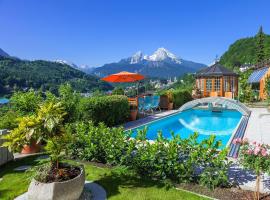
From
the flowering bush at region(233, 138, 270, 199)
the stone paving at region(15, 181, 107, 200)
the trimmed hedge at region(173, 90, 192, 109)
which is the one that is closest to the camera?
the flowering bush at region(233, 138, 270, 199)

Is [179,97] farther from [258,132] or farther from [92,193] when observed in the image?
[92,193]

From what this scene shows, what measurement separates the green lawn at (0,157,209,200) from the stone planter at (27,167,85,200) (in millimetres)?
430

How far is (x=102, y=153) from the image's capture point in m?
5.86

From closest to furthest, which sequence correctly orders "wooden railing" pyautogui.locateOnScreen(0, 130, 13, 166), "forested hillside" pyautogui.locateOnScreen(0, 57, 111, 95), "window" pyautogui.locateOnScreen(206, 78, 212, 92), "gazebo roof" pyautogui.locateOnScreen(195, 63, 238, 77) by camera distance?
"wooden railing" pyautogui.locateOnScreen(0, 130, 13, 166) < "gazebo roof" pyautogui.locateOnScreen(195, 63, 238, 77) < "window" pyautogui.locateOnScreen(206, 78, 212, 92) < "forested hillside" pyautogui.locateOnScreen(0, 57, 111, 95)

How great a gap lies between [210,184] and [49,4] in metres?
15.4

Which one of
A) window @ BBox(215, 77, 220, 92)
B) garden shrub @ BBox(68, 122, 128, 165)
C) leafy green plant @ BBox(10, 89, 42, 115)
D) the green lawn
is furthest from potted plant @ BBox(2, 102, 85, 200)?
window @ BBox(215, 77, 220, 92)

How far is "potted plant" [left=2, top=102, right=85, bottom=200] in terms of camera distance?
3.79m

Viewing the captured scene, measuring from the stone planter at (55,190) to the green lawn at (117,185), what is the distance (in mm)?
430

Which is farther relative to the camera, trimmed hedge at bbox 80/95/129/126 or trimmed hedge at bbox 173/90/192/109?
trimmed hedge at bbox 173/90/192/109

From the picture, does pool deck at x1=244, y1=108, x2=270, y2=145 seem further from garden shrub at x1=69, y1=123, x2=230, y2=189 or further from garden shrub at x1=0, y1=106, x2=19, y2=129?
garden shrub at x1=0, y1=106, x2=19, y2=129

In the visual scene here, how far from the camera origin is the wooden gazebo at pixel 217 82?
77.2 ft

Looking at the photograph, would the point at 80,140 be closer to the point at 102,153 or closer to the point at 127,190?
the point at 102,153

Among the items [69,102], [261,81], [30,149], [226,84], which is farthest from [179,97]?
[30,149]

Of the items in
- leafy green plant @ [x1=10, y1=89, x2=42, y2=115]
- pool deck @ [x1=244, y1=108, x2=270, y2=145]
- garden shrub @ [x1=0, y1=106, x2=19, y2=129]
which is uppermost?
leafy green plant @ [x1=10, y1=89, x2=42, y2=115]
